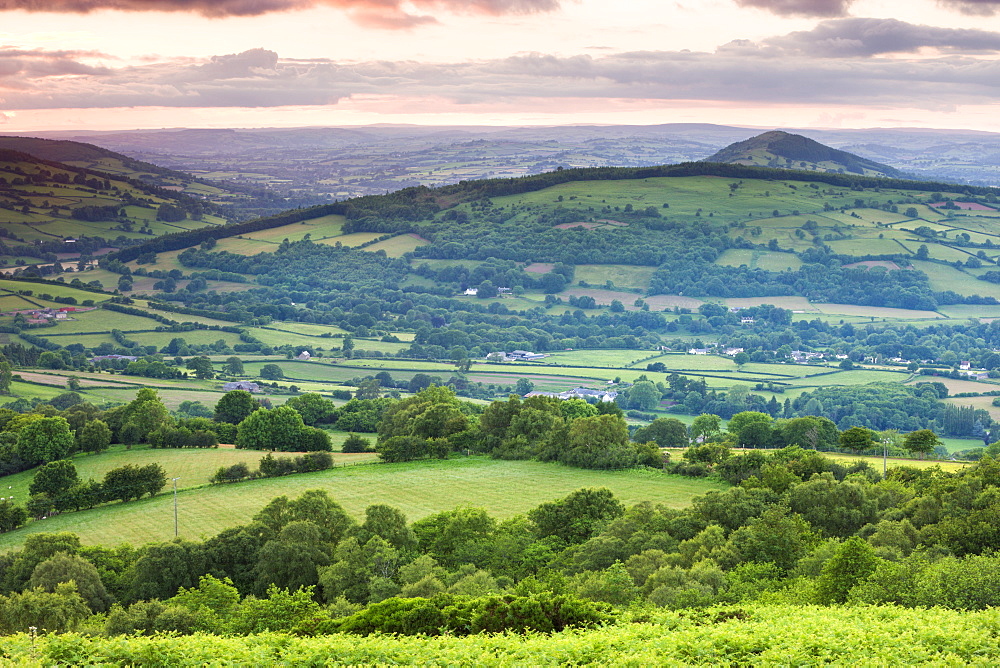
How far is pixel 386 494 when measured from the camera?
54.9 meters

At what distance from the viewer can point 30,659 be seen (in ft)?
59.8

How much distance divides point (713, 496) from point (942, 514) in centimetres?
970

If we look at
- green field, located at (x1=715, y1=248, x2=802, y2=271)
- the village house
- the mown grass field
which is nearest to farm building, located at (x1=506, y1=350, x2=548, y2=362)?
the village house

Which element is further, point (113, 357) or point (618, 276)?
point (618, 276)

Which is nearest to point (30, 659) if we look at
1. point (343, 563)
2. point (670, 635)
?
point (670, 635)

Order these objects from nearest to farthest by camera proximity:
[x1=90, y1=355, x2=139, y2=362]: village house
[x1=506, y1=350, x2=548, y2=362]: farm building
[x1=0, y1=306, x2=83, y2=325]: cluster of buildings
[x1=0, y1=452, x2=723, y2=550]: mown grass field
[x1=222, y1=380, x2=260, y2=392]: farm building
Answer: [x1=0, y1=452, x2=723, y2=550]: mown grass field < [x1=222, y1=380, x2=260, y2=392]: farm building < [x1=90, y1=355, x2=139, y2=362]: village house < [x1=506, y1=350, x2=548, y2=362]: farm building < [x1=0, y1=306, x2=83, y2=325]: cluster of buildings

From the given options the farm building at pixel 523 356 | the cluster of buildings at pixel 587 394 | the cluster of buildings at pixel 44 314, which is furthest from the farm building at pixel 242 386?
the cluster of buildings at pixel 44 314

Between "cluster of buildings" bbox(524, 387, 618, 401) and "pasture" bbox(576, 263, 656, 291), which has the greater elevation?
"pasture" bbox(576, 263, 656, 291)

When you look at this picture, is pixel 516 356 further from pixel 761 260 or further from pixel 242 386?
pixel 761 260

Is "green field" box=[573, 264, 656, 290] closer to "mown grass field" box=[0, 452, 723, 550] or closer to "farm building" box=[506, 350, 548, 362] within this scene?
"farm building" box=[506, 350, 548, 362]

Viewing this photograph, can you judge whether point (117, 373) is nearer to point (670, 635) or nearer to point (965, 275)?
point (670, 635)

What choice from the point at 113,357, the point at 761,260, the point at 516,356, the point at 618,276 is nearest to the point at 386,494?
the point at 516,356

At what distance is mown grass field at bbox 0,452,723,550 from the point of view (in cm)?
4984

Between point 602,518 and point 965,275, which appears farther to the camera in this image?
point 965,275
